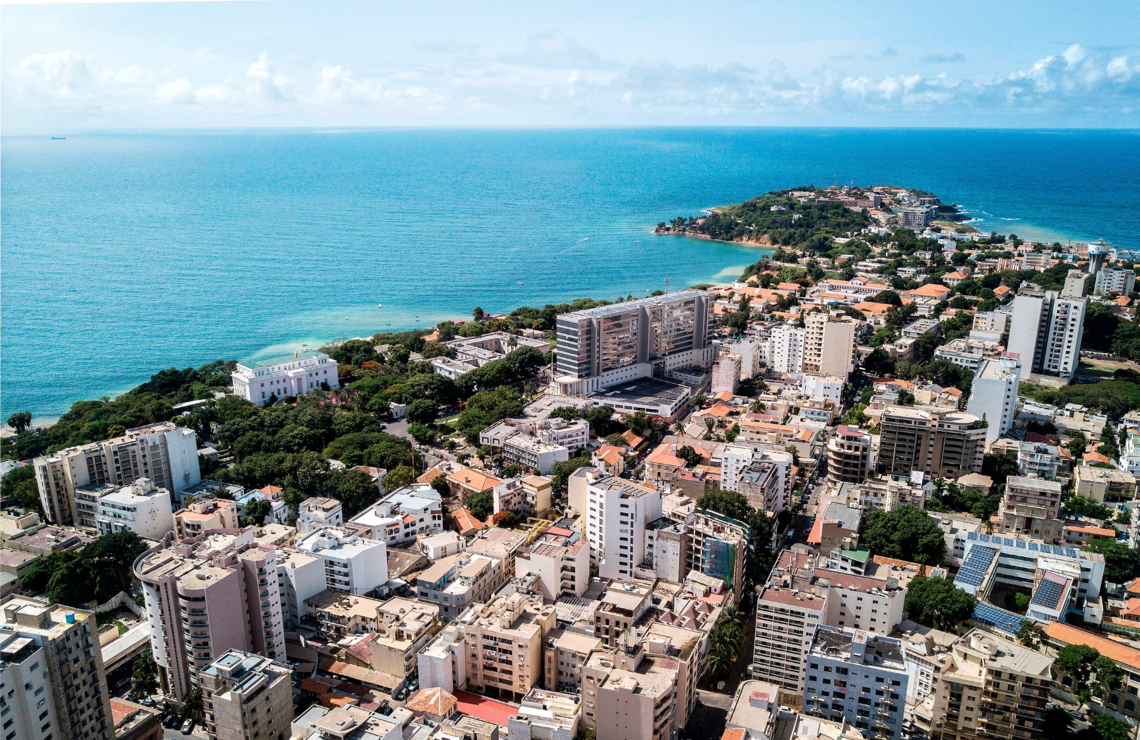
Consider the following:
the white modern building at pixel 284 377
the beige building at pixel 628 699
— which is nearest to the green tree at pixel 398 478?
the beige building at pixel 628 699

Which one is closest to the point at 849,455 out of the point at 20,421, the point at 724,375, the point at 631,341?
the point at 724,375

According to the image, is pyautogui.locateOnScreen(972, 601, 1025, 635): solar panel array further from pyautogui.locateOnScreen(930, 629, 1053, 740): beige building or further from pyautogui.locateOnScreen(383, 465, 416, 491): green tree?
pyautogui.locateOnScreen(383, 465, 416, 491): green tree

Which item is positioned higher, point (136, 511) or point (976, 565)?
point (136, 511)

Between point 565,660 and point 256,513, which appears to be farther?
point 256,513

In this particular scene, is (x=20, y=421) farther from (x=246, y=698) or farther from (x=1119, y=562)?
(x=1119, y=562)

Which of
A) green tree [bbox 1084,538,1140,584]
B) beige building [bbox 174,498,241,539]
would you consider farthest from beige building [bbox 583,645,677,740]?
green tree [bbox 1084,538,1140,584]

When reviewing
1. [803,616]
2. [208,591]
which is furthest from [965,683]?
[208,591]

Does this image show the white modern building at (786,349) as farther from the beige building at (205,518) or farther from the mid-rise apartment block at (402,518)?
the beige building at (205,518)
